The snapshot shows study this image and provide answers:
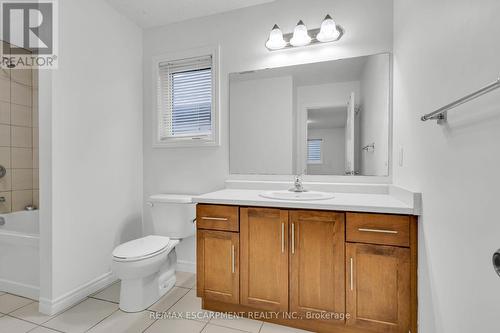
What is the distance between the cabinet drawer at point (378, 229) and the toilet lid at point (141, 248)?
138 centimetres

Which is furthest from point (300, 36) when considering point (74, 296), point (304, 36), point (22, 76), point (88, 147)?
point (22, 76)

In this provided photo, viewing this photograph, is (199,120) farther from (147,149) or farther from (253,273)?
(253,273)

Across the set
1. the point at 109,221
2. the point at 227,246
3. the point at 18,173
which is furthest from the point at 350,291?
the point at 18,173

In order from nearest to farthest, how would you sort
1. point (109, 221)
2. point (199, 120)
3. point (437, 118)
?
point (437, 118) < point (109, 221) < point (199, 120)

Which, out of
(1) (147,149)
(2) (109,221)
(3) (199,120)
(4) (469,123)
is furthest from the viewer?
(1) (147,149)

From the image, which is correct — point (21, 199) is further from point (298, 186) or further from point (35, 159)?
point (298, 186)

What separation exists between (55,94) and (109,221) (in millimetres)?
1127

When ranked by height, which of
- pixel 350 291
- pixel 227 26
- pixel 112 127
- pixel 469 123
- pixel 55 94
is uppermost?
pixel 227 26

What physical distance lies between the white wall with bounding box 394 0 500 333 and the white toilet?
170 cm

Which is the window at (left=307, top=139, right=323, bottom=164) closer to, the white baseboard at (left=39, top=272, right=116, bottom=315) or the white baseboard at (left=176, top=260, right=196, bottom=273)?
the white baseboard at (left=176, top=260, right=196, bottom=273)

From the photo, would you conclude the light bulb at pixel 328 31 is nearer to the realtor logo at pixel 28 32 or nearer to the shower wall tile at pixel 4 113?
the realtor logo at pixel 28 32

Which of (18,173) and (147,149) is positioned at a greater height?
(147,149)

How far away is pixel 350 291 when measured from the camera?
142 cm

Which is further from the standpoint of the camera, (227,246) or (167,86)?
(167,86)
